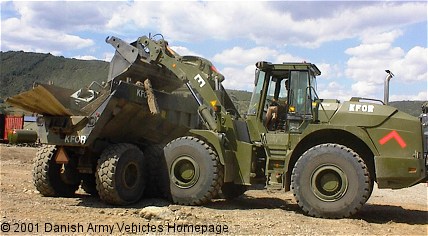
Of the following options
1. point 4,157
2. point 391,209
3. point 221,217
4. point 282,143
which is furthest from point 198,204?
point 4,157

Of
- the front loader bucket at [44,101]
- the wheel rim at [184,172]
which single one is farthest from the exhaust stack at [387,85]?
the front loader bucket at [44,101]

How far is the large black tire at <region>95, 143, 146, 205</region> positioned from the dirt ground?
7.8 inches

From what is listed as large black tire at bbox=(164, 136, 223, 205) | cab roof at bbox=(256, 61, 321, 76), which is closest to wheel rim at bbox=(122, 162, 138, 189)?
large black tire at bbox=(164, 136, 223, 205)

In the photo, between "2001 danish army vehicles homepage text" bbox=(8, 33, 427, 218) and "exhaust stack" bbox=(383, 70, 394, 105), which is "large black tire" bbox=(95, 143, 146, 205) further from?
"exhaust stack" bbox=(383, 70, 394, 105)

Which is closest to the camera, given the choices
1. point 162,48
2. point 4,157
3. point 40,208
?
point 40,208

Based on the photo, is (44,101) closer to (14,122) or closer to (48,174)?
(48,174)

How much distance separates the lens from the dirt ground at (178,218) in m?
6.42

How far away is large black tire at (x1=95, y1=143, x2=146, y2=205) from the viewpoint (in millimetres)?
8305

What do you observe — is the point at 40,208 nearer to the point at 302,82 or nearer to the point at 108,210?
the point at 108,210

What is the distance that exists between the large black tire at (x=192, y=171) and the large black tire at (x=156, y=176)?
11cm

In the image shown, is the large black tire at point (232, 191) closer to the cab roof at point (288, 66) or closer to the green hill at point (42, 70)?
the cab roof at point (288, 66)

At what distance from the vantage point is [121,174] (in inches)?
335

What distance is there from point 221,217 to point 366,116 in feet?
9.98

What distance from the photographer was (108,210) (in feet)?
26.0
